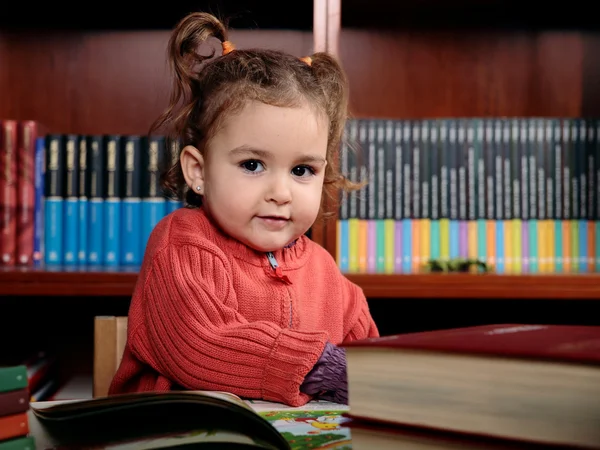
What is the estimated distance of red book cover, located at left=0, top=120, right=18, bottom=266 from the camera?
1.44 meters

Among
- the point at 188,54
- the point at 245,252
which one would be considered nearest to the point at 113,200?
the point at 188,54

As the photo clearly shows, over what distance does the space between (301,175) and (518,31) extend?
109 cm

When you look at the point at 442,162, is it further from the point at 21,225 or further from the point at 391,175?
the point at 21,225

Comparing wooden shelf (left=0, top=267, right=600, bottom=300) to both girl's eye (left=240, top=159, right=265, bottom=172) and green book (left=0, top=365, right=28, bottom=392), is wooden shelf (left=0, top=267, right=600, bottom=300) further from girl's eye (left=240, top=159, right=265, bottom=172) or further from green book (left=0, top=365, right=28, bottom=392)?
green book (left=0, top=365, right=28, bottom=392)

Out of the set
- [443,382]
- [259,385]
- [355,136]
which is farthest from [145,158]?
[443,382]

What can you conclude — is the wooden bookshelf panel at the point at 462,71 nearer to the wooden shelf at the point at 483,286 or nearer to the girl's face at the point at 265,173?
the wooden shelf at the point at 483,286

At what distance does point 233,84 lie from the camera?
0.84 meters

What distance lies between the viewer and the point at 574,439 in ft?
1.18

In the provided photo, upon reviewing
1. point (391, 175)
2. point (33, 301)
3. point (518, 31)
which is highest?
point (518, 31)

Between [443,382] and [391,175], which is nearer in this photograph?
[443,382]

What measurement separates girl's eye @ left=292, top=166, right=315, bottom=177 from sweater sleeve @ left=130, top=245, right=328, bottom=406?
138mm

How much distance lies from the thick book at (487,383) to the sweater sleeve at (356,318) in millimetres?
511

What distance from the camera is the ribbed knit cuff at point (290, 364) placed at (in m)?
0.62

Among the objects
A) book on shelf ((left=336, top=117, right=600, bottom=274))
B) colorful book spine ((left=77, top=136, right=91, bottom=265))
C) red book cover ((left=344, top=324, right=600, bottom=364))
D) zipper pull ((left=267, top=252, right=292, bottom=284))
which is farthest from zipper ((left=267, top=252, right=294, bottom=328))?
colorful book spine ((left=77, top=136, right=91, bottom=265))
